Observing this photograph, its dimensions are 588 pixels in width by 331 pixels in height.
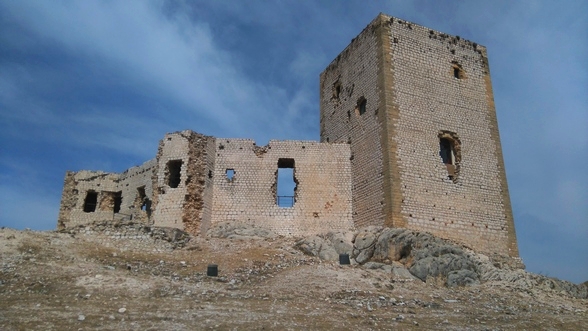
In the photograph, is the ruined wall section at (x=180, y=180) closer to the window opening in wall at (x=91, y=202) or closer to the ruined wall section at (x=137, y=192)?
the ruined wall section at (x=137, y=192)

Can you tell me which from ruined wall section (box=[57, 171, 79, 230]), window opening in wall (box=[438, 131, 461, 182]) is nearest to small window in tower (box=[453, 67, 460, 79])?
window opening in wall (box=[438, 131, 461, 182])

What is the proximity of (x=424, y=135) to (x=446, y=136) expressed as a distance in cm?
118

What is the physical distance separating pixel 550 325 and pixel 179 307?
8146 mm

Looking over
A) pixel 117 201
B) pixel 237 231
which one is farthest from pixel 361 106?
pixel 117 201

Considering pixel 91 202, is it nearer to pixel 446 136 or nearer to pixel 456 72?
pixel 446 136

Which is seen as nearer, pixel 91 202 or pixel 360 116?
pixel 360 116

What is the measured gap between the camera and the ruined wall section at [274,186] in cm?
1969

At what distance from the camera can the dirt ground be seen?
30.4 ft

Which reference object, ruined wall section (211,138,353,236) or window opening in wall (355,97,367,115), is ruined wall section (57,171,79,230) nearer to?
ruined wall section (211,138,353,236)

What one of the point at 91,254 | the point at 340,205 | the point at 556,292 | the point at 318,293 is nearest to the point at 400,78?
the point at 340,205

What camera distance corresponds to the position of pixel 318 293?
11.9 meters

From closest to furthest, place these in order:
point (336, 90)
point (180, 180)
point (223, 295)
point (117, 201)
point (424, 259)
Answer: point (223, 295)
point (424, 259)
point (180, 180)
point (336, 90)
point (117, 201)

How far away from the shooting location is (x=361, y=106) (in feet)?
68.9

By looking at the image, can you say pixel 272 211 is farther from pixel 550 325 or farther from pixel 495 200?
pixel 550 325
